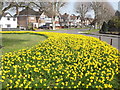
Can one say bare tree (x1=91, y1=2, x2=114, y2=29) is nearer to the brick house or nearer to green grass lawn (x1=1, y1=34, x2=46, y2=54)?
the brick house

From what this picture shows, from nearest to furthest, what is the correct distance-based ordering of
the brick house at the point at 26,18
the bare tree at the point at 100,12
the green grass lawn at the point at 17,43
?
the green grass lawn at the point at 17,43 → the bare tree at the point at 100,12 → the brick house at the point at 26,18

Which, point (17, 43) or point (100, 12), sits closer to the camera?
point (17, 43)

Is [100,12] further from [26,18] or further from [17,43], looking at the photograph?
[17,43]

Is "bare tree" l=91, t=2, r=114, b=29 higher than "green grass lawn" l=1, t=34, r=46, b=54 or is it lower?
higher

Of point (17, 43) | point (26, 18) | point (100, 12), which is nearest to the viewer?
point (17, 43)

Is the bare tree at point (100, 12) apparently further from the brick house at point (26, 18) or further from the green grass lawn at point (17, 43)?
the green grass lawn at point (17, 43)

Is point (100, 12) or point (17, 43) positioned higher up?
point (100, 12)

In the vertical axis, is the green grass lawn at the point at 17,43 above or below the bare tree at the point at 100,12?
below

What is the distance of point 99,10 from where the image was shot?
5119 cm

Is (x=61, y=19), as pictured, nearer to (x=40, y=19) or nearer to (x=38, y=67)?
(x=40, y=19)

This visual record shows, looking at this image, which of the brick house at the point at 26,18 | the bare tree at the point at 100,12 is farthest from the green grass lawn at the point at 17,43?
the brick house at the point at 26,18

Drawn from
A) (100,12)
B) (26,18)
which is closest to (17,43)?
(100,12)

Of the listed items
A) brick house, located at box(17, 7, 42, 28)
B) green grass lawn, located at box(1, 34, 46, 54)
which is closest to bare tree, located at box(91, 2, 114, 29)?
brick house, located at box(17, 7, 42, 28)

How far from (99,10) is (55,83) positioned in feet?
158
